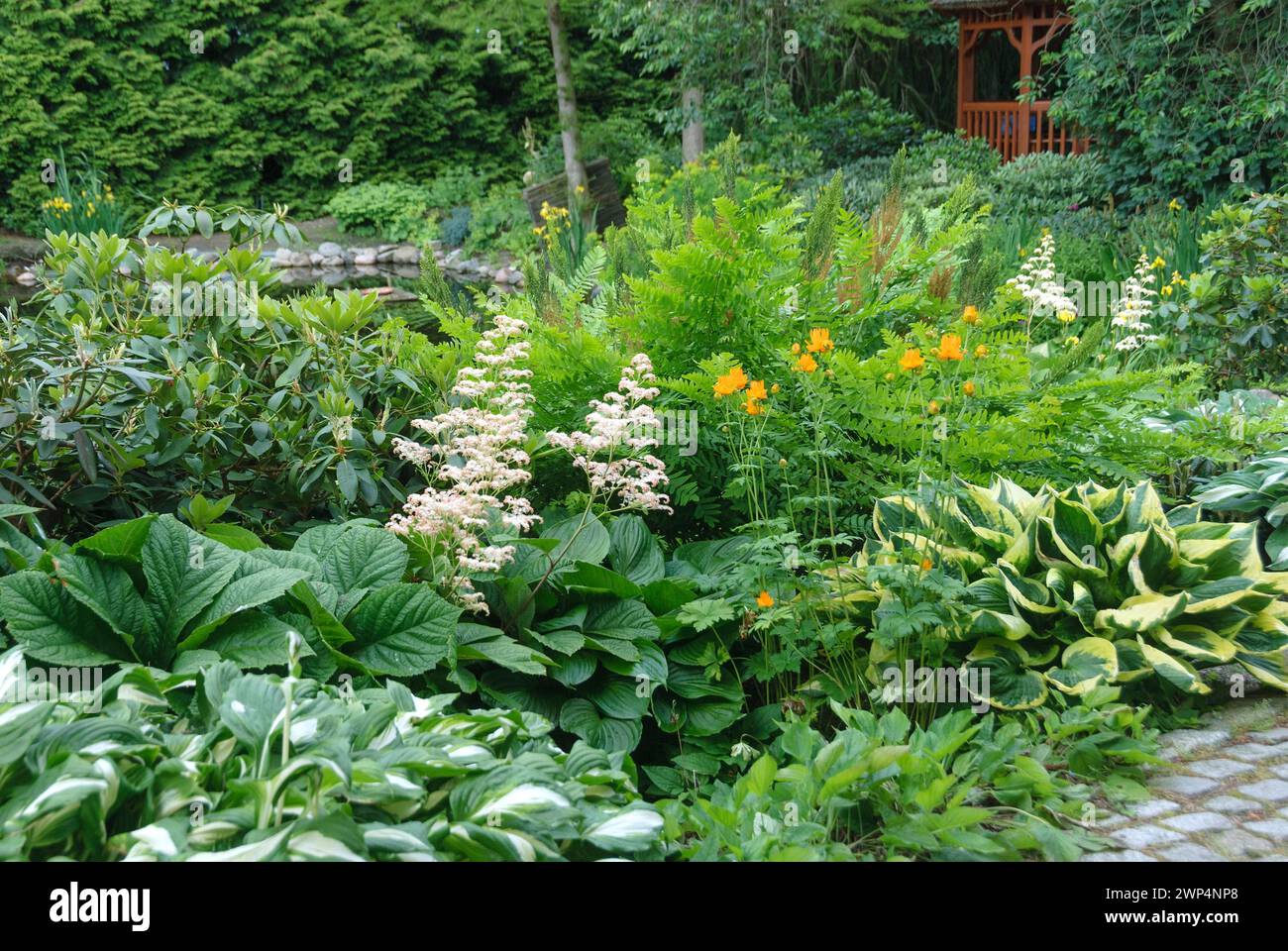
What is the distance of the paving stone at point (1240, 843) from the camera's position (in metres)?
2.25

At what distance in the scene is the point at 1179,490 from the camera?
13.0 ft

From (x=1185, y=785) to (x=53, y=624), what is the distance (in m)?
2.47

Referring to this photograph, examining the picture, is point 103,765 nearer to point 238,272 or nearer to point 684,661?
point 684,661

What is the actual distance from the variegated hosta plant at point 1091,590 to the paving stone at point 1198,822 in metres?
0.40

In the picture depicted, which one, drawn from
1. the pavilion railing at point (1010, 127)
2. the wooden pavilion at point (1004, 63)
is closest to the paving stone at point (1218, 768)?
the wooden pavilion at point (1004, 63)

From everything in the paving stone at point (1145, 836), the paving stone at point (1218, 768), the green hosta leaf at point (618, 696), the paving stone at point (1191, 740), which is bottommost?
the paving stone at point (1145, 836)

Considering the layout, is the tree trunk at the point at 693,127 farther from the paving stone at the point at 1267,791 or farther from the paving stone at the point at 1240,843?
the paving stone at the point at 1240,843

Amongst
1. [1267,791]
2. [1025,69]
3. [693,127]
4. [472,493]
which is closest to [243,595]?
[472,493]

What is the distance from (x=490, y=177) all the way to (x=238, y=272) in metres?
13.5

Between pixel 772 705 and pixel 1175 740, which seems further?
pixel 772 705

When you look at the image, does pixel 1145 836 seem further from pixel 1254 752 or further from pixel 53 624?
pixel 53 624

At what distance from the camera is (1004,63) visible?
16266 millimetres

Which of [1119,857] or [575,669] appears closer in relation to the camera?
[1119,857]
